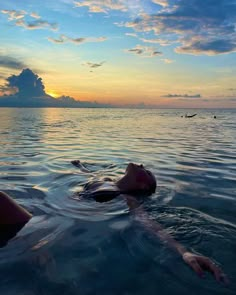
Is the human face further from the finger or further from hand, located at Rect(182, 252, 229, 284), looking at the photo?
the finger

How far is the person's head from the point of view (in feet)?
22.8

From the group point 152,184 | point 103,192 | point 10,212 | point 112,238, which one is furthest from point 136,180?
point 10,212

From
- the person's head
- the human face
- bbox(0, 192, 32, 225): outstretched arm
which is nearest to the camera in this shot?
bbox(0, 192, 32, 225): outstretched arm

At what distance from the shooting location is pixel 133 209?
20.9 ft

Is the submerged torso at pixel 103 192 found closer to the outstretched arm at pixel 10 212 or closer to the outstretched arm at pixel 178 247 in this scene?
the outstretched arm at pixel 178 247

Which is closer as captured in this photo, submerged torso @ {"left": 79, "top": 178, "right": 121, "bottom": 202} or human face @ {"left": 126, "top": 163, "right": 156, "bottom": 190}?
human face @ {"left": 126, "top": 163, "right": 156, "bottom": 190}

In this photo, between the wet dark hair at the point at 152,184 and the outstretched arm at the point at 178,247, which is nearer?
the outstretched arm at the point at 178,247

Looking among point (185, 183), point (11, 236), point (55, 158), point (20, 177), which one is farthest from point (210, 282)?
point (55, 158)

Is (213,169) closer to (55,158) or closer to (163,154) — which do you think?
(163,154)

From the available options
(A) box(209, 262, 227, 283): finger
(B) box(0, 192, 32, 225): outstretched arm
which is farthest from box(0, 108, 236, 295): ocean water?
(B) box(0, 192, 32, 225): outstretched arm

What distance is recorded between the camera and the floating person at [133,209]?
3.74m

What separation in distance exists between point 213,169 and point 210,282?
25.5ft

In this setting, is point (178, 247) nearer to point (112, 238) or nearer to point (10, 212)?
point (112, 238)

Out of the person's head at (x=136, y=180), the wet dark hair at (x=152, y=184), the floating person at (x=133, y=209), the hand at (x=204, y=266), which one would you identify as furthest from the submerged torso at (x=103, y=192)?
the hand at (x=204, y=266)
